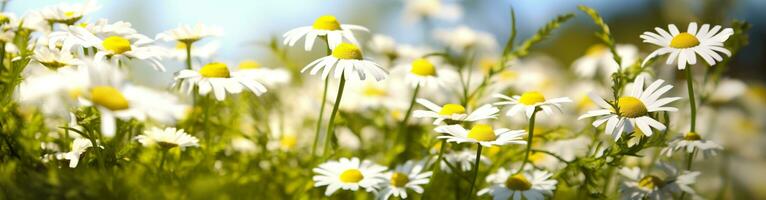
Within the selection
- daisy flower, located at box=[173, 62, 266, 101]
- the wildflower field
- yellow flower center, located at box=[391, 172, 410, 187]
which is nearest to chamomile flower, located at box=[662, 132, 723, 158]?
the wildflower field

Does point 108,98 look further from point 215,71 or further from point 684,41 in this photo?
point 684,41

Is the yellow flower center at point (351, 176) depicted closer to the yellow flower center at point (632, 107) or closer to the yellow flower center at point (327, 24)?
the yellow flower center at point (327, 24)

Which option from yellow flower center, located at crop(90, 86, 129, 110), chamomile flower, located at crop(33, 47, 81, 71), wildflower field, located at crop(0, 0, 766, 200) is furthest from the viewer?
chamomile flower, located at crop(33, 47, 81, 71)

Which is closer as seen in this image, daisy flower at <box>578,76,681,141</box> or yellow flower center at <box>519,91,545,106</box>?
daisy flower at <box>578,76,681,141</box>

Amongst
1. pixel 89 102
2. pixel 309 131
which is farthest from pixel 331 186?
pixel 309 131

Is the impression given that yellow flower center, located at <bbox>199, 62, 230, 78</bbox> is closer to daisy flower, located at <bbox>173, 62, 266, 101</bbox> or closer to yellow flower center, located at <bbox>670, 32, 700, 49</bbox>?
daisy flower, located at <bbox>173, 62, 266, 101</bbox>

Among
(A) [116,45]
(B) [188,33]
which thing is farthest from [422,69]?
(A) [116,45]
